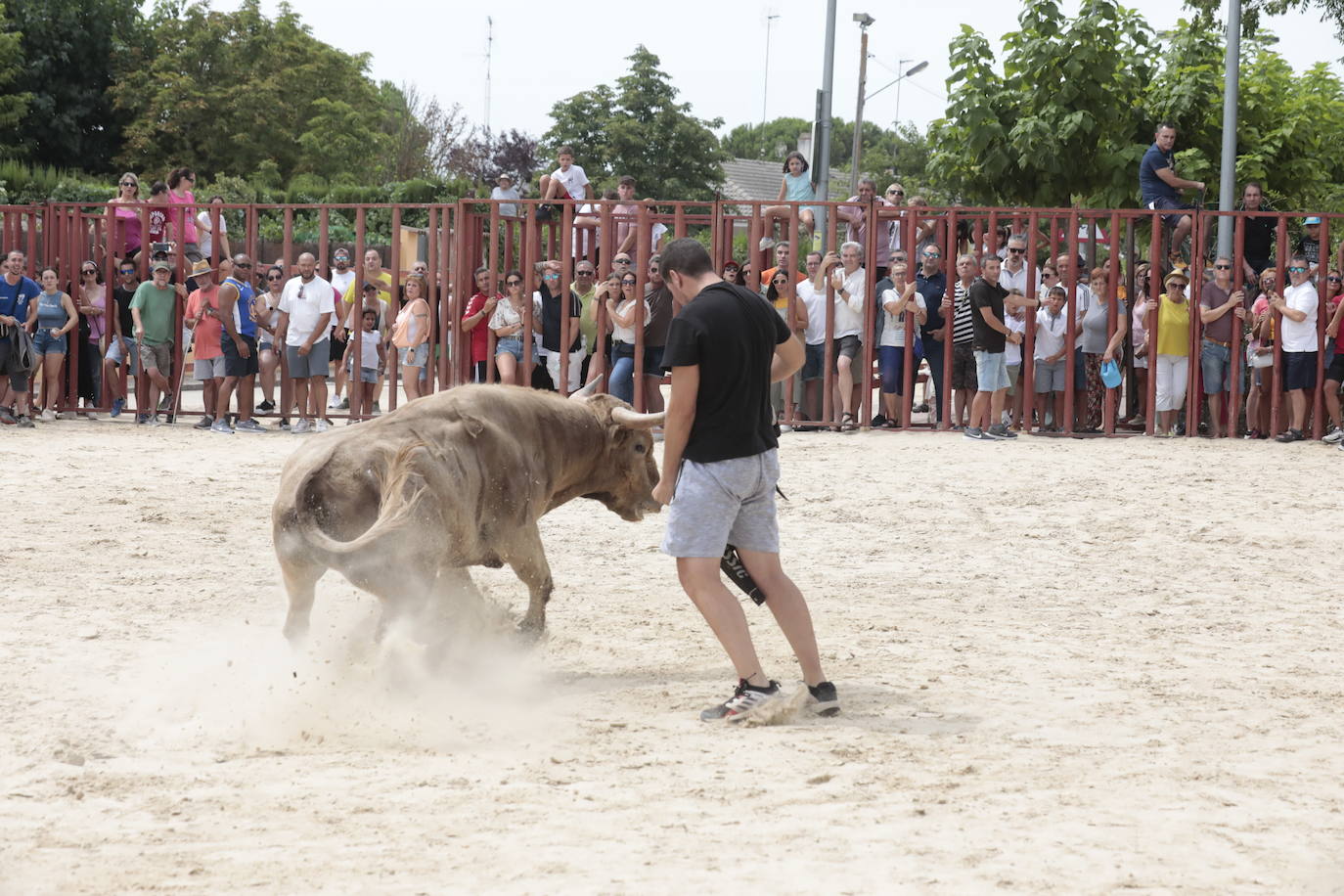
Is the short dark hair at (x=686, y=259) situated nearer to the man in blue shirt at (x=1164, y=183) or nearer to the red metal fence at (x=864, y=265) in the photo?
the red metal fence at (x=864, y=265)

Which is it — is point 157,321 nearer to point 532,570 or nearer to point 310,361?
point 310,361

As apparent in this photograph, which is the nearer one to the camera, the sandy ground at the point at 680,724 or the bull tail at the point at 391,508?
the sandy ground at the point at 680,724

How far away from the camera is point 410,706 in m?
5.96

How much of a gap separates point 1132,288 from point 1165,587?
7032mm

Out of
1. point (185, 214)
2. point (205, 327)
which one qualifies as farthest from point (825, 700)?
point (185, 214)

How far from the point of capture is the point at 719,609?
5801 millimetres

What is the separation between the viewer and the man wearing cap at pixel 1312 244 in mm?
14928

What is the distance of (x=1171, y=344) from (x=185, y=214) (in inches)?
395

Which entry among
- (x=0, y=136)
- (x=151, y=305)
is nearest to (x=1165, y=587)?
(x=151, y=305)

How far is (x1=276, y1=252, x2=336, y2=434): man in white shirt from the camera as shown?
15.3 meters

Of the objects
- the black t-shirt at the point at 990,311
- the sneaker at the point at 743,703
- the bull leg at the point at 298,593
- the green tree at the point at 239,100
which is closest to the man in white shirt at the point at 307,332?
the black t-shirt at the point at 990,311

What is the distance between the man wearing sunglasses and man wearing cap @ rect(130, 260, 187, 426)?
10.2 m

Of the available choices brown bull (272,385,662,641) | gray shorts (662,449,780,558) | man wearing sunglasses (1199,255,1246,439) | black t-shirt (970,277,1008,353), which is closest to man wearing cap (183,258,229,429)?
black t-shirt (970,277,1008,353)

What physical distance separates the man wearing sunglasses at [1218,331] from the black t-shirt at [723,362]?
1011 centimetres
